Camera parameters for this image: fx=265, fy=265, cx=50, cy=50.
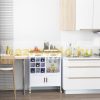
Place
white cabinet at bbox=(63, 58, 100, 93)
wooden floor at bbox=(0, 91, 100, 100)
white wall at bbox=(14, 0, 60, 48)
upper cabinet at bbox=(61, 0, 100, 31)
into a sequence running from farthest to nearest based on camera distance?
1. white wall at bbox=(14, 0, 60, 48)
2. upper cabinet at bbox=(61, 0, 100, 31)
3. white cabinet at bbox=(63, 58, 100, 93)
4. wooden floor at bbox=(0, 91, 100, 100)

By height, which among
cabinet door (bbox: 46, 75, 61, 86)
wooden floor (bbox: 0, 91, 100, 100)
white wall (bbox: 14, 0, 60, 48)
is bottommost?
wooden floor (bbox: 0, 91, 100, 100)

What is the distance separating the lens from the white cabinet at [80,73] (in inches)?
209

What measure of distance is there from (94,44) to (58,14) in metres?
1.05

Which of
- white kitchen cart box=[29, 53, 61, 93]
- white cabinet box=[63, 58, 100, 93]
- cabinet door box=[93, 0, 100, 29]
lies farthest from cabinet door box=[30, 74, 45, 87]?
cabinet door box=[93, 0, 100, 29]

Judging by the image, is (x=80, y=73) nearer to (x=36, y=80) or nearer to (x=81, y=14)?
(x=36, y=80)

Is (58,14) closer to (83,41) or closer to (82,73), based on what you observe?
(83,41)

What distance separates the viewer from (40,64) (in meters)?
5.45

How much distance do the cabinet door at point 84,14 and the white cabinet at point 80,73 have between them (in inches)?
27.8

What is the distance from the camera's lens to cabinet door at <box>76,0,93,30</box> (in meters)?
5.40

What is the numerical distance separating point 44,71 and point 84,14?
1432 mm

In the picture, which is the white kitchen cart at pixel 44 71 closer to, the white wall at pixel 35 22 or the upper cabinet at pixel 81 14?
the white wall at pixel 35 22

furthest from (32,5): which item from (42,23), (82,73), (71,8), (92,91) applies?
(92,91)

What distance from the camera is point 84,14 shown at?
542 cm

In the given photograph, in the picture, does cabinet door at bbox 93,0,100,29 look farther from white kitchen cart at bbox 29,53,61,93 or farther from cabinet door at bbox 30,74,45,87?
cabinet door at bbox 30,74,45,87
